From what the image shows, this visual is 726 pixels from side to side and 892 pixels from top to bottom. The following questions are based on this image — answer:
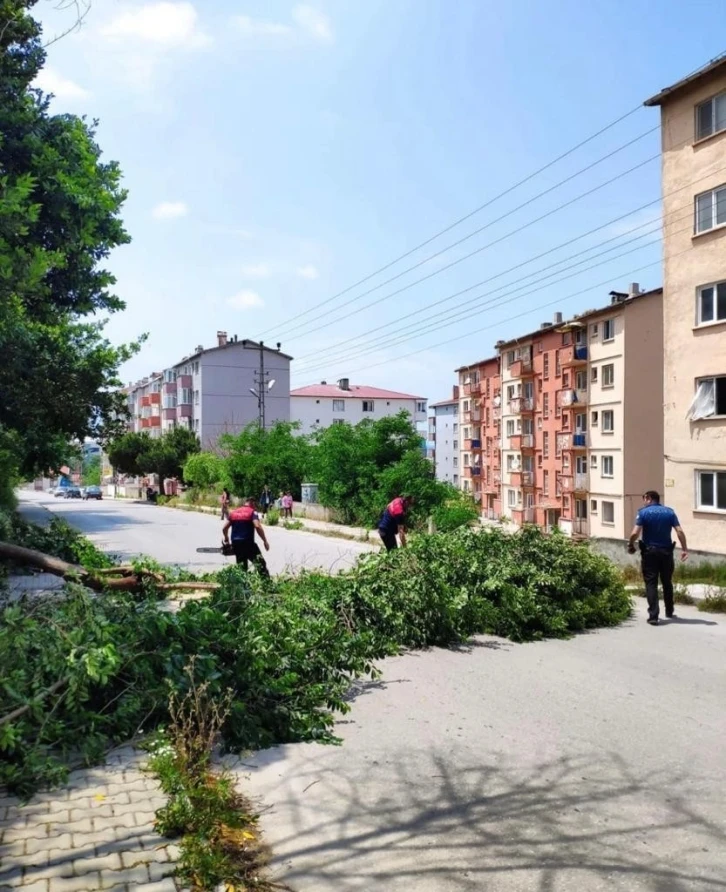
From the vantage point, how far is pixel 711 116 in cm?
2284

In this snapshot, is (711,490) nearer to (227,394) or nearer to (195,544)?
(195,544)

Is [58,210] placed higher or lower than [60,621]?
higher

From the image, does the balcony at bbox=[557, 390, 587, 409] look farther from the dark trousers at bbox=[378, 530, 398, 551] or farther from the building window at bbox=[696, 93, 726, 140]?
the dark trousers at bbox=[378, 530, 398, 551]

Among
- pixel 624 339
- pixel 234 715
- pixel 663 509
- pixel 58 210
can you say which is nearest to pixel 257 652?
pixel 234 715

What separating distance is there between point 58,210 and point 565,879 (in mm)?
10210

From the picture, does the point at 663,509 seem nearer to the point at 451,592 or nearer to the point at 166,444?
the point at 451,592

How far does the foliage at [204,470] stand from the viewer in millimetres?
47966

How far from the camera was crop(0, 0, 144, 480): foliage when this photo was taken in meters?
9.08

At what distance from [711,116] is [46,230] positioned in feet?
66.1

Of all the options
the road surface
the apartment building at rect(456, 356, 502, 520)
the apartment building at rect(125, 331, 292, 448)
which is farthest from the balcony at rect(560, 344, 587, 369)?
the road surface

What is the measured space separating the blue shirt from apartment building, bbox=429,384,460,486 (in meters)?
91.2

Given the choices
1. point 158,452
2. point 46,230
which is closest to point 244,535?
point 46,230

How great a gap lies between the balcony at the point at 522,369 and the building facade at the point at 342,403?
32985mm

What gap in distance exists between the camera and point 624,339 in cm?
4794
